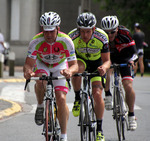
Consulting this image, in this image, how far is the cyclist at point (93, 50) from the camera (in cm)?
681

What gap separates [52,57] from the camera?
647 cm

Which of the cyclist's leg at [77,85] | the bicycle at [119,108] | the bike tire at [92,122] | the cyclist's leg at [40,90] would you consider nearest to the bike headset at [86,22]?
the cyclist's leg at [40,90]

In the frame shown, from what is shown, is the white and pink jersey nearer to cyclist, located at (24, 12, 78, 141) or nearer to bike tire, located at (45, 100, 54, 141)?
cyclist, located at (24, 12, 78, 141)

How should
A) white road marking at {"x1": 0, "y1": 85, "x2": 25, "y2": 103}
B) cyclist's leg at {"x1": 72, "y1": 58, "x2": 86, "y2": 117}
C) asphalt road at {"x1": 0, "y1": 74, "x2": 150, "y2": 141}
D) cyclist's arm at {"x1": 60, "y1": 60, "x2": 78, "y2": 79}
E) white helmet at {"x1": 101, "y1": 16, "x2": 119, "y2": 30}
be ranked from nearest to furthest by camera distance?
cyclist's arm at {"x1": 60, "y1": 60, "x2": 78, "y2": 79}
cyclist's leg at {"x1": 72, "y1": 58, "x2": 86, "y2": 117}
white helmet at {"x1": 101, "y1": 16, "x2": 119, "y2": 30}
asphalt road at {"x1": 0, "y1": 74, "x2": 150, "y2": 141}
white road marking at {"x1": 0, "y1": 85, "x2": 25, "y2": 103}

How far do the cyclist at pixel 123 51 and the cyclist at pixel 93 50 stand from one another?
1.71 feet

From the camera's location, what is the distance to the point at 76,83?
25.5ft

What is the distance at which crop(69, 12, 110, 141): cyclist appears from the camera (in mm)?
6812

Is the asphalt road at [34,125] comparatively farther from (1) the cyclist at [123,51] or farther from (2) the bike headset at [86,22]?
(2) the bike headset at [86,22]

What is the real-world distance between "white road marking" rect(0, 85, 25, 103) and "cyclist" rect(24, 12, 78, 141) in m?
5.58

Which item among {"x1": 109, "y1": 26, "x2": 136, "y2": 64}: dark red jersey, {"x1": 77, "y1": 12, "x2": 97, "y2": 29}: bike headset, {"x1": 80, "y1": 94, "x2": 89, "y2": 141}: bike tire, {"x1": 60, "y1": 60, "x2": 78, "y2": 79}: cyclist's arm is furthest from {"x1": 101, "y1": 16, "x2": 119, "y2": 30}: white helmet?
{"x1": 80, "y1": 94, "x2": 89, "y2": 141}: bike tire

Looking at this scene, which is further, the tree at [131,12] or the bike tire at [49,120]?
the tree at [131,12]

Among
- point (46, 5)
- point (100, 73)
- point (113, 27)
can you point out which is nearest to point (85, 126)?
point (100, 73)

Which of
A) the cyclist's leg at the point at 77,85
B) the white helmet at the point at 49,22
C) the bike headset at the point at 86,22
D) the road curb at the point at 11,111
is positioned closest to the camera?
the white helmet at the point at 49,22

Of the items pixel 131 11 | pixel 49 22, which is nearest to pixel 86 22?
pixel 49 22
